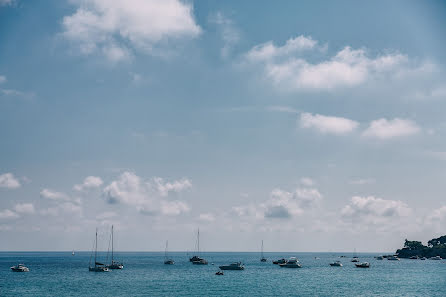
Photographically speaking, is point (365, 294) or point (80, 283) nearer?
point (365, 294)

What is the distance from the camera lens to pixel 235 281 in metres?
126

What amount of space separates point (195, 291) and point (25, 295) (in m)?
37.0

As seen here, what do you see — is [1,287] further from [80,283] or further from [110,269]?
[110,269]

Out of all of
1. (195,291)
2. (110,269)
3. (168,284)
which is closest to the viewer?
(195,291)

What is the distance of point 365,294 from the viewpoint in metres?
97.1

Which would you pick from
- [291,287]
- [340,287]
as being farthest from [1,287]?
[340,287]

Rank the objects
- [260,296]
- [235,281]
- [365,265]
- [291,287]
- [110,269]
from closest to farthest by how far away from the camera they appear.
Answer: [260,296]
[291,287]
[235,281]
[110,269]
[365,265]

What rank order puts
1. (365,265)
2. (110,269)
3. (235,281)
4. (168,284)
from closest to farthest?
(168,284)
(235,281)
(110,269)
(365,265)

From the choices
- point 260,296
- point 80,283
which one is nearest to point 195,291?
point 260,296

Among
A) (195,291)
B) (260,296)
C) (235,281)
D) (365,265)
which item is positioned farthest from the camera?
(365,265)

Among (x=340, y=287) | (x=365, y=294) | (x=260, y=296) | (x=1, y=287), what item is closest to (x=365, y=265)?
(x=340, y=287)

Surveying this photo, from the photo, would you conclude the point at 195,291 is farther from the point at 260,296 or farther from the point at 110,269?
the point at 110,269

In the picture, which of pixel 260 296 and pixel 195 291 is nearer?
pixel 260 296

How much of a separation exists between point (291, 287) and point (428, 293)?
30982 mm
